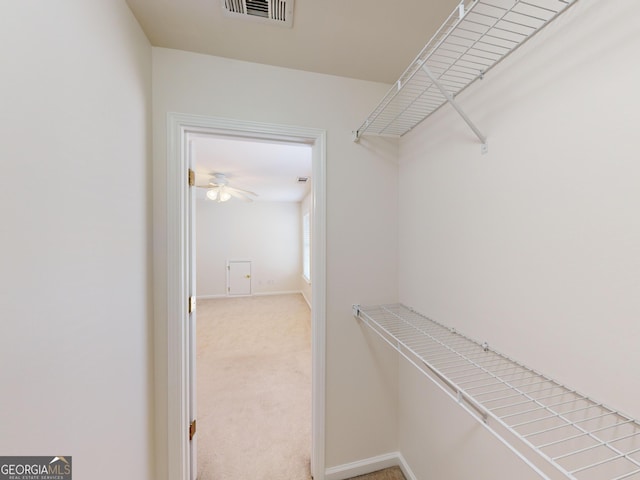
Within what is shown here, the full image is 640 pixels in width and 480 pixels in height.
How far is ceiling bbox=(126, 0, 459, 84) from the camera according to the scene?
3.32ft

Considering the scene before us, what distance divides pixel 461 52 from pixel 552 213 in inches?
31.9

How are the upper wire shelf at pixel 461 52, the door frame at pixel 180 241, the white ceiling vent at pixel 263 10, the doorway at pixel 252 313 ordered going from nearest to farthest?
the upper wire shelf at pixel 461 52
the white ceiling vent at pixel 263 10
the door frame at pixel 180 241
the doorway at pixel 252 313

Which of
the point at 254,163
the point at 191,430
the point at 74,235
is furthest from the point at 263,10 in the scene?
the point at 254,163

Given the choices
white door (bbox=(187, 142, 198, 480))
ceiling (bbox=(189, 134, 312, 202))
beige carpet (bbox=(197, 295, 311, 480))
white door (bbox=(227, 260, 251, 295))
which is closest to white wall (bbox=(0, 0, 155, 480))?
white door (bbox=(187, 142, 198, 480))

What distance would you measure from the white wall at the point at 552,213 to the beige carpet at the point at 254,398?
1077mm

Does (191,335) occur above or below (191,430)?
above

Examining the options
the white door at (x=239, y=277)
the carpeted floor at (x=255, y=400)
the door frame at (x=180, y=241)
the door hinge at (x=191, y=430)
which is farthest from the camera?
the white door at (x=239, y=277)

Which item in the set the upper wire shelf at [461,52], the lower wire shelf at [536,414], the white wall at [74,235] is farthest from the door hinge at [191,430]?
the upper wire shelf at [461,52]

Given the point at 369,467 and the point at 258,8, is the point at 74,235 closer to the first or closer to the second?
the point at 258,8

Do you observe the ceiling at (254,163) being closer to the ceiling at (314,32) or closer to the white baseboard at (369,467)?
the ceiling at (314,32)

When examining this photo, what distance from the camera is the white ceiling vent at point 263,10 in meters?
0.99

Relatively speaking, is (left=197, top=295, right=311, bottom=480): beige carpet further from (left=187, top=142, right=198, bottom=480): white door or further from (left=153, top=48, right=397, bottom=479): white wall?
(left=153, top=48, right=397, bottom=479): white wall

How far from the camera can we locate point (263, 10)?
102 cm

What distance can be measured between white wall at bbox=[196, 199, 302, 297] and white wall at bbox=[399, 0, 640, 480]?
5.47 meters
